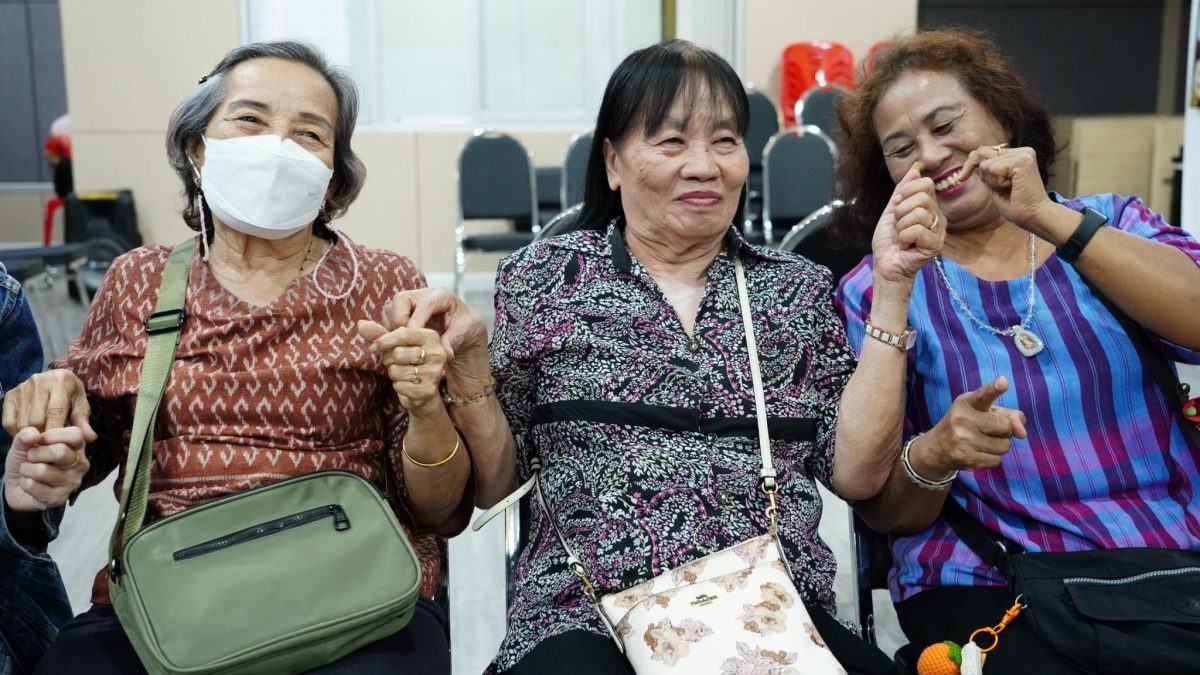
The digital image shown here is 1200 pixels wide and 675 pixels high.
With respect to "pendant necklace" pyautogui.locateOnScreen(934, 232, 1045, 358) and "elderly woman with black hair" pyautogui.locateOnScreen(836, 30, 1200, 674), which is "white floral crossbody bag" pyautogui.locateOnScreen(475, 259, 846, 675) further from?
"pendant necklace" pyautogui.locateOnScreen(934, 232, 1045, 358)

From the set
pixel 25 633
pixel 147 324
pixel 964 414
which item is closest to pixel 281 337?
pixel 147 324

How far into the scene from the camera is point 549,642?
1.46 metres

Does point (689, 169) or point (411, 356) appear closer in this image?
point (411, 356)

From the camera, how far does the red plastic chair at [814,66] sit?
7352mm

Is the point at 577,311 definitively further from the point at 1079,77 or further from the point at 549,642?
the point at 1079,77

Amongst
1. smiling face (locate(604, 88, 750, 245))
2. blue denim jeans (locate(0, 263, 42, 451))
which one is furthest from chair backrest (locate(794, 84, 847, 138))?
blue denim jeans (locate(0, 263, 42, 451))

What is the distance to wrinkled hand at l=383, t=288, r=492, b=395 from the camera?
1471 millimetres

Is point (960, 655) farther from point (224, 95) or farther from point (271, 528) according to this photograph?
point (224, 95)

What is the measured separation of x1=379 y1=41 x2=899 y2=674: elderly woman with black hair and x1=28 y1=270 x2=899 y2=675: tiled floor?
1.05m

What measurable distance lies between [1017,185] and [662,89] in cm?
55

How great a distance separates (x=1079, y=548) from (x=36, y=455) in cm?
145

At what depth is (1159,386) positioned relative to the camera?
159 cm

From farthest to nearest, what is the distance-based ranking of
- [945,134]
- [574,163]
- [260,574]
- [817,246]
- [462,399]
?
[574,163], [817,246], [945,134], [462,399], [260,574]

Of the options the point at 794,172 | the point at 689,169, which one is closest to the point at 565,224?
the point at 689,169
